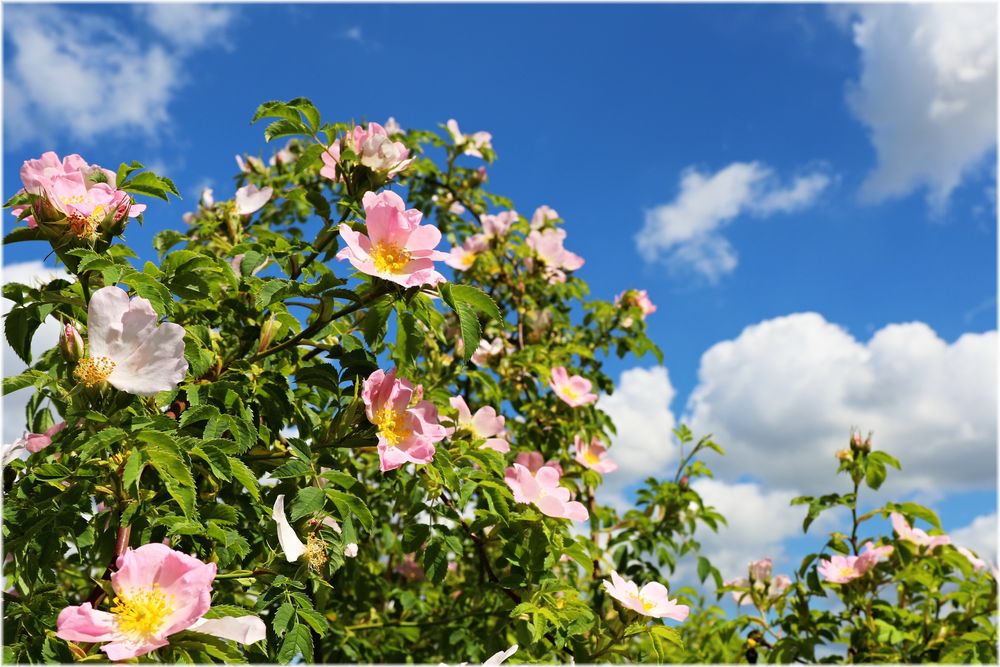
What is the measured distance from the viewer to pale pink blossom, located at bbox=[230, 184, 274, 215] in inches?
87.3

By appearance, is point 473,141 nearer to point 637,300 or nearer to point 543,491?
point 637,300

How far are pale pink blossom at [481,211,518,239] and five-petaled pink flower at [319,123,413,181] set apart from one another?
159 centimetres

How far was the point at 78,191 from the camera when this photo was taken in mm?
1479

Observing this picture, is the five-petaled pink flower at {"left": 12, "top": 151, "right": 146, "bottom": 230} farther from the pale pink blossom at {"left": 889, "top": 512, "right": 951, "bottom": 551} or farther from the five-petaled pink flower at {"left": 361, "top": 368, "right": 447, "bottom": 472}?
the pale pink blossom at {"left": 889, "top": 512, "right": 951, "bottom": 551}

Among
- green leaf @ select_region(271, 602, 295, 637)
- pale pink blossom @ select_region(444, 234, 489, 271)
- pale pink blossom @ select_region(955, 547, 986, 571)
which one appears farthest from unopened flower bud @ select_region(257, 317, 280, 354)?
pale pink blossom @ select_region(955, 547, 986, 571)

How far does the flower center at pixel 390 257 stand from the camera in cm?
154

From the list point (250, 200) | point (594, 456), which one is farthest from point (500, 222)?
point (250, 200)

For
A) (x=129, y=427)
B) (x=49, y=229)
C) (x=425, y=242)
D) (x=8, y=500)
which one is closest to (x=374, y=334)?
(x=425, y=242)

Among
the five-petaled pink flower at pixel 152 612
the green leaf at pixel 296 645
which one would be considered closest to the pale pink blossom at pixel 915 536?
the green leaf at pixel 296 645

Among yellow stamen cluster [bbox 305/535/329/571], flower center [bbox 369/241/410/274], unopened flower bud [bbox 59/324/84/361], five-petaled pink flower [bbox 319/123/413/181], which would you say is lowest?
yellow stamen cluster [bbox 305/535/329/571]

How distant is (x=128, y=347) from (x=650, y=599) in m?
1.31

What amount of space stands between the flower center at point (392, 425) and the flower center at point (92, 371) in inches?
19.5

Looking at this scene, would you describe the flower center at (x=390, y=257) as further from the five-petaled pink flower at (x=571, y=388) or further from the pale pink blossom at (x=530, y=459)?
the five-petaled pink flower at (x=571, y=388)

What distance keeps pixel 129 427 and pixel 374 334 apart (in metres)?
0.47
